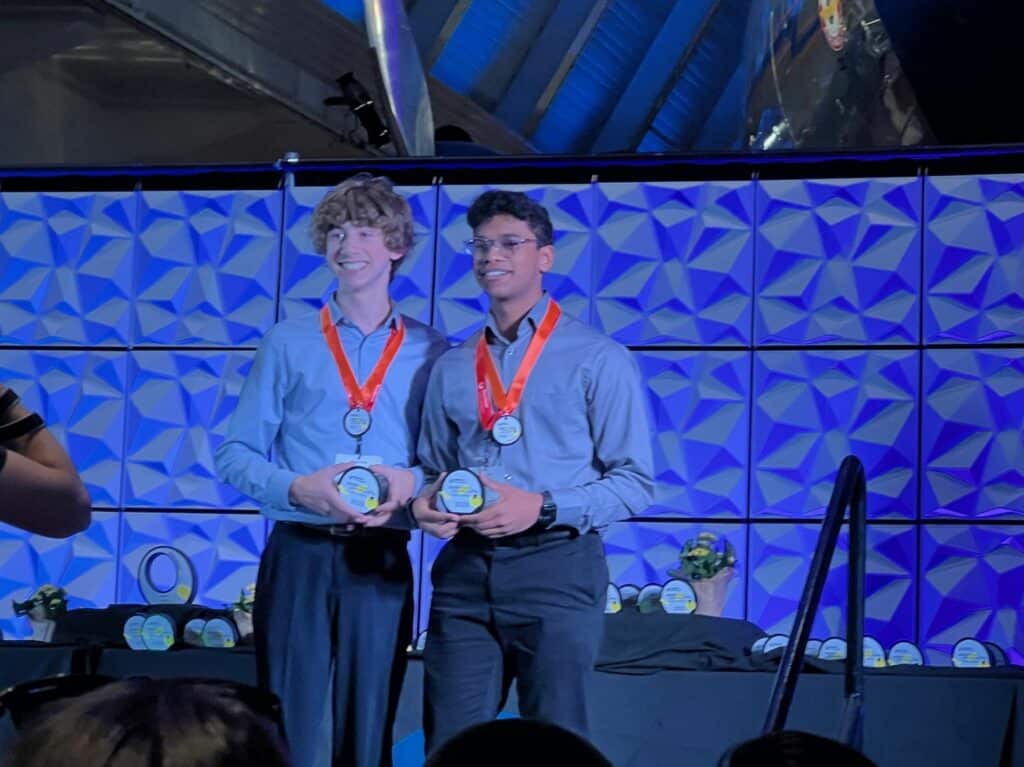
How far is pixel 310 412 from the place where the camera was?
400 centimetres

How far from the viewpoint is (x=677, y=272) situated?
176 inches

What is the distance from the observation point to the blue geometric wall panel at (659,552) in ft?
14.3

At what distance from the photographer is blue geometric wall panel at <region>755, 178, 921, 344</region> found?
14.3 ft

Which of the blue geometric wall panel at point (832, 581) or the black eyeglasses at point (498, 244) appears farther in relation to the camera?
the blue geometric wall panel at point (832, 581)

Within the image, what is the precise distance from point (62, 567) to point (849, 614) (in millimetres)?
2686

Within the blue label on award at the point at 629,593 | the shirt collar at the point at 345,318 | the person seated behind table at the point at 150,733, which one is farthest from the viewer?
the blue label on award at the point at 629,593

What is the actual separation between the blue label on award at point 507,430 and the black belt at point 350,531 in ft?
1.39

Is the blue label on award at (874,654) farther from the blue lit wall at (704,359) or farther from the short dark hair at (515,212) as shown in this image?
the short dark hair at (515,212)

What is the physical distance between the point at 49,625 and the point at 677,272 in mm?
2259

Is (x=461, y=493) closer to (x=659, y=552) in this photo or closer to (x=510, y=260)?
Answer: (x=510, y=260)

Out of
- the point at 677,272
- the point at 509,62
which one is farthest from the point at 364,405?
the point at 509,62

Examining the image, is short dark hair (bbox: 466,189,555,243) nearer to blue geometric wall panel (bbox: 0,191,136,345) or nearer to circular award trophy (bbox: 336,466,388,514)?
circular award trophy (bbox: 336,466,388,514)

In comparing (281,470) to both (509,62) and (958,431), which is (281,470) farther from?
(509,62)

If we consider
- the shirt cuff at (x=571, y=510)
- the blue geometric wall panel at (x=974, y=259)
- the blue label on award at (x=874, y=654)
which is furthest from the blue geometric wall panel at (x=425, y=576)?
the blue geometric wall panel at (x=974, y=259)
